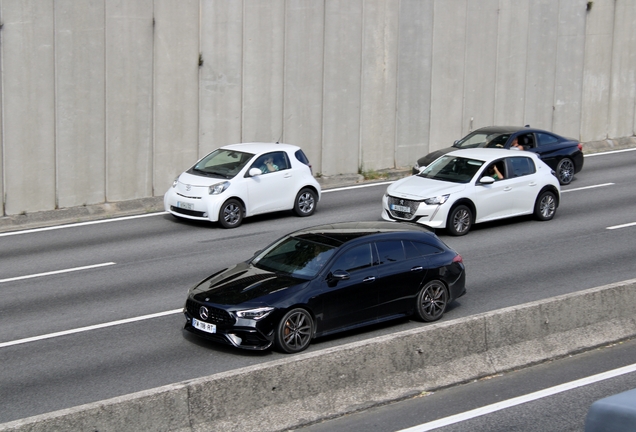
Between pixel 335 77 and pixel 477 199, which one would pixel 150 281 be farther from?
pixel 335 77

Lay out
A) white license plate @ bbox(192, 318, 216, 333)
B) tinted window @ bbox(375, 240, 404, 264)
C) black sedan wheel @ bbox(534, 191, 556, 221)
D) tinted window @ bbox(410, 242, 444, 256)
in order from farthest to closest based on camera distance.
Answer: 1. black sedan wheel @ bbox(534, 191, 556, 221)
2. tinted window @ bbox(410, 242, 444, 256)
3. tinted window @ bbox(375, 240, 404, 264)
4. white license plate @ bbox(192, 318, 216, 333)

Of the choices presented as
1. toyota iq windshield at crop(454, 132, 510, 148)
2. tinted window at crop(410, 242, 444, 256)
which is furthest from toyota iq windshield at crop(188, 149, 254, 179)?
tinted window at crop(410, 242, 444, 256)

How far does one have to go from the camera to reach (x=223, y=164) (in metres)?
19.4

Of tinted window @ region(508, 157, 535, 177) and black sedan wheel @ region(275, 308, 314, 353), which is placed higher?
tinted window @ region(508, 157, 535, 177)

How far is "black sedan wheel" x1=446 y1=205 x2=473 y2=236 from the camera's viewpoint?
17547 mm

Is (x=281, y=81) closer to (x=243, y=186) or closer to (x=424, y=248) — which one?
(x=243, y=186)

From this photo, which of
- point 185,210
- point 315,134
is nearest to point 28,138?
point 185,210

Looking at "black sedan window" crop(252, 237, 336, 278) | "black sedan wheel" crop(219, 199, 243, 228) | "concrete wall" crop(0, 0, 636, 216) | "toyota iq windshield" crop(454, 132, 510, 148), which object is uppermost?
"concrete wall" crop(0, 0, 636, 216)

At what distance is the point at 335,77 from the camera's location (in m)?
24.5

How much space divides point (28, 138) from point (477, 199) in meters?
10.0

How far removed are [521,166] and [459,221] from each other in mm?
2149

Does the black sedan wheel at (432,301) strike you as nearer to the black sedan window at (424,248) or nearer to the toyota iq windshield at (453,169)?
the black sedan window at (424,248)

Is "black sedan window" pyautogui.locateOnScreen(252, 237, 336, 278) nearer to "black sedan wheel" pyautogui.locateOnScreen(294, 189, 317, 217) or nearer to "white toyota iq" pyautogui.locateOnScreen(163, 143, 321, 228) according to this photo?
"white toyota iq" pyautogui.locateOnScreen(163, 143, 321, 228)

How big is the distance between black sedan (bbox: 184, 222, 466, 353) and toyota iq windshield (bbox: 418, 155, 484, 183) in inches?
220
